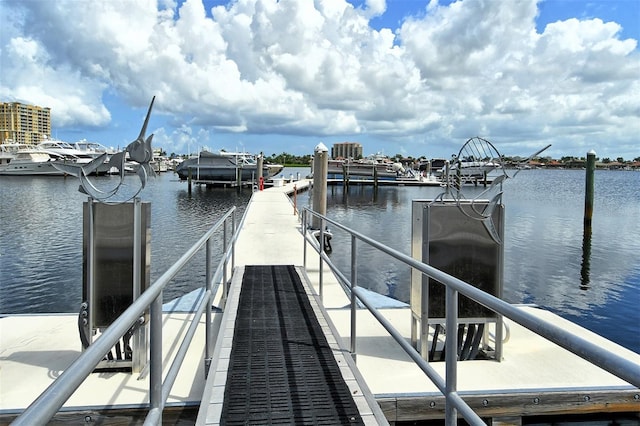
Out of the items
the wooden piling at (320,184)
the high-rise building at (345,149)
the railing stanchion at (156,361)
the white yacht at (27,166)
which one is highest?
the high-rise building at (345,149)

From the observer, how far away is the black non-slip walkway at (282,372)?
293 cm

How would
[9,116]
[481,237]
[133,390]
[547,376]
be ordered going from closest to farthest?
[133,390], [547,376], [481,237], [9,116]

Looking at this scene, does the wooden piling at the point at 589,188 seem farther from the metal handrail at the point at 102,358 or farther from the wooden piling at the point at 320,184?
the metal handrail at the point at 102,358

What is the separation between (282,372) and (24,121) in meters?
166

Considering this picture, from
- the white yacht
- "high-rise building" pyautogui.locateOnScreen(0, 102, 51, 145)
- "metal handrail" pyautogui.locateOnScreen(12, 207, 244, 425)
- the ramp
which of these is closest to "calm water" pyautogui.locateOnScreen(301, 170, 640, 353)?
the ramp

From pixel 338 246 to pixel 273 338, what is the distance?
35.9ft

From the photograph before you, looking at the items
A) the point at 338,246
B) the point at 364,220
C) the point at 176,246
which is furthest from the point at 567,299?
the point at 364,220

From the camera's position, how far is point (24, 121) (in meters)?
141

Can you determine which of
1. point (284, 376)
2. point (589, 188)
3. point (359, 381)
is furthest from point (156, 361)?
point (589, 188)

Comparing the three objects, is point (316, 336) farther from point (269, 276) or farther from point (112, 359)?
point (269, 276)

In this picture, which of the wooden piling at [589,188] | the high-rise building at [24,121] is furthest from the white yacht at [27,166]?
the wooden piling at [589,188]

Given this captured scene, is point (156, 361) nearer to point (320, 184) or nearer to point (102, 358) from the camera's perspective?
point (102, 358)

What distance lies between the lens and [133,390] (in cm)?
381

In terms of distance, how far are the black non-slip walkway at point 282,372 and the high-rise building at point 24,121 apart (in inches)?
4977
